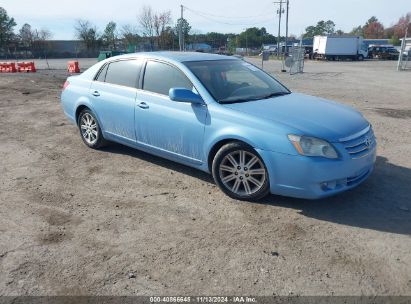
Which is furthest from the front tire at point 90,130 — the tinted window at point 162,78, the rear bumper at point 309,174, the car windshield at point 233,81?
the rear bumper at point 309,174

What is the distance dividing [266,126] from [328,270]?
161cm

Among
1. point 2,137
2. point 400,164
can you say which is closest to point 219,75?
point 400,164

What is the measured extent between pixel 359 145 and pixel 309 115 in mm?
640

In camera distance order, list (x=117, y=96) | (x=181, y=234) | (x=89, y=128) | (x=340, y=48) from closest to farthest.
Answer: (x=181, y=234) < (x=117, y=96) < (x=89, y=128) < (x=340, y=48)

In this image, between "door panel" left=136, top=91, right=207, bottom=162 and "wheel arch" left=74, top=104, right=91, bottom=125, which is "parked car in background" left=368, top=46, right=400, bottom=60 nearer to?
"wheel arch" left=74, top=104, right=91, bottom=125

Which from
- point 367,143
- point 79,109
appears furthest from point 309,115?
point 79,109

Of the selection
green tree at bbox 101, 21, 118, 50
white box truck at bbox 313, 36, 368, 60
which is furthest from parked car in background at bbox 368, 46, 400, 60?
green tree at bbox 101, 21, 118, 50

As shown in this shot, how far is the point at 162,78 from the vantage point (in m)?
5.09

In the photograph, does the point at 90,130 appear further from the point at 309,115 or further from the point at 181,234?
the point at 309,115

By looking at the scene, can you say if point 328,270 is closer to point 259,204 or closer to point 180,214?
point 259,204

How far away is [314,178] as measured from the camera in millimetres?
3854

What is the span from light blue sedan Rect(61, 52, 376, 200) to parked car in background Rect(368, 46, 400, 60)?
55.2 m

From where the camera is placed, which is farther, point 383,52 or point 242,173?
point 383,52

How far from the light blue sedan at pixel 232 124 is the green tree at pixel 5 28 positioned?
79.0 m
